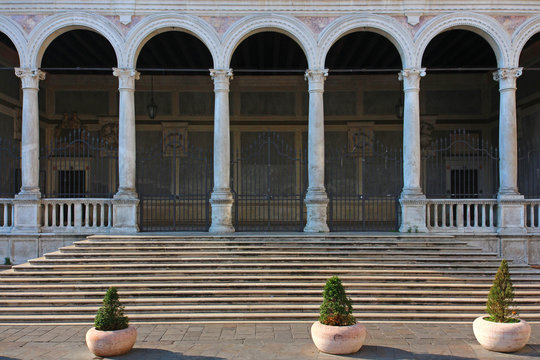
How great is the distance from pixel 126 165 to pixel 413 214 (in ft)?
25.7

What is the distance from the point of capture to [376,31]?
44.9 feet

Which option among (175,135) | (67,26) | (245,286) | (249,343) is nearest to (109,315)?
(249,343)

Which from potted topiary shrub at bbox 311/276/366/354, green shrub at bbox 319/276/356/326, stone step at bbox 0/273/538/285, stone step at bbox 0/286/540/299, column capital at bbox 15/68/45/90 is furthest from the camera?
column capital at bbox 15/68/45/90

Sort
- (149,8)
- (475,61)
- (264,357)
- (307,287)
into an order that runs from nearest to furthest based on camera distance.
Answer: (264,357)
(307,287)
(149,8)
(475,61)

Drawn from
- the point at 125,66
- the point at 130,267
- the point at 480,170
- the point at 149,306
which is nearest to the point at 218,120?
the point at 125,66

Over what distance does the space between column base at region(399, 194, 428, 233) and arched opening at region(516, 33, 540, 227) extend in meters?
4.75

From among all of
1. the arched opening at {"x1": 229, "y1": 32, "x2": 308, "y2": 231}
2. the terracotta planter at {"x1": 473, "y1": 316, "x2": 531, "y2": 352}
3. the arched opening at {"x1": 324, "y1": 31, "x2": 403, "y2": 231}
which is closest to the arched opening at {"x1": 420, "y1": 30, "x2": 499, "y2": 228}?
the arched opening at {"x1": 324, "y1": 31, "x2": 403, "y2": 231}

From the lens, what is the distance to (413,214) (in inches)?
518

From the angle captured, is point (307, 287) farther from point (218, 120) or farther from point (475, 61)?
point (475, 61)

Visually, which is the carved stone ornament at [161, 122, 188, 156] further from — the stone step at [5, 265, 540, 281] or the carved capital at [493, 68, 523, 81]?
the carved capital at [493, 68, 523, 81]

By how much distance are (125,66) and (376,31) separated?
6.96 metres

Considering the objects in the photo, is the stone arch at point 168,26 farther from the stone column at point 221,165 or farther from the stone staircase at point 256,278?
the stone staircase at point 256,278

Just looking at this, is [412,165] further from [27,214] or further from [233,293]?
[27,214]

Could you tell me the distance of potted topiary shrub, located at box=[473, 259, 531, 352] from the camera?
764 cm
